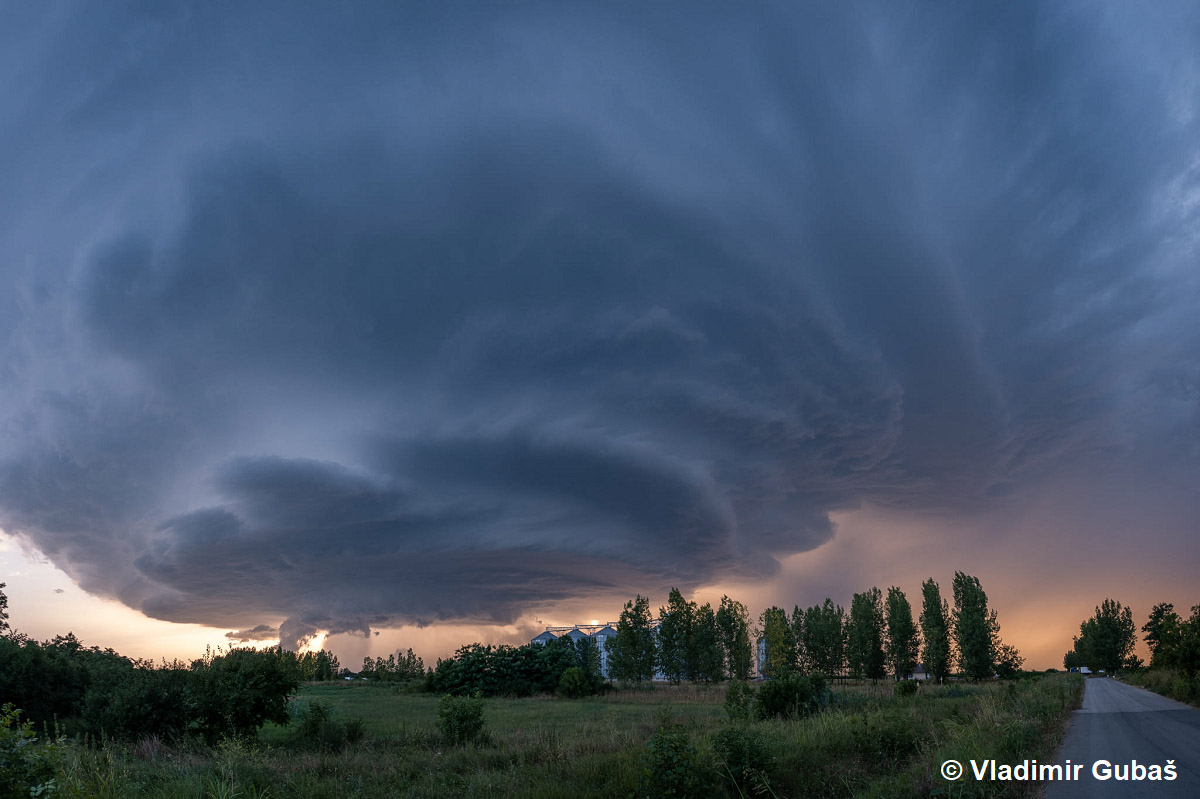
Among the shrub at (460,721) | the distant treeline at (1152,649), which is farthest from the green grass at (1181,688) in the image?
the shrub at (460,721)

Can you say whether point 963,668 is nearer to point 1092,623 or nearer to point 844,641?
point 844,641

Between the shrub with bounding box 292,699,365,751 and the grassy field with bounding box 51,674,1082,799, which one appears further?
the shrub with bounding box 292,699,365,751

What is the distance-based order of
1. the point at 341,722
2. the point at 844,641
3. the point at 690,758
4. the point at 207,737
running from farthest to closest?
the point at 844,641, the point at 341,722, the point at 207,737, the point at 690,758

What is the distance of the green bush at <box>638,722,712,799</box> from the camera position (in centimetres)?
1206

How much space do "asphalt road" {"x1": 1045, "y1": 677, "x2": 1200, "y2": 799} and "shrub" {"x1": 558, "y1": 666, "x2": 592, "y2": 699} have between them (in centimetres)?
3825

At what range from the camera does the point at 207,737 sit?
904 inches

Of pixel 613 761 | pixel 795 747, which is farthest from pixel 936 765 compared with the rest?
pixel 613 761

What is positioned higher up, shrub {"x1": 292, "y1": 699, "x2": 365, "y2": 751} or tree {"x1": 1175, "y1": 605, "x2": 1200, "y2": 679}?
tree {"x1": 1175, "y1": 605, "x2": 1200, "y2": 679}

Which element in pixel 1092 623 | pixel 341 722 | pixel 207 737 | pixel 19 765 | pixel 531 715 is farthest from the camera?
pixel 1092 623

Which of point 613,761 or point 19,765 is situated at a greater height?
point 19,765

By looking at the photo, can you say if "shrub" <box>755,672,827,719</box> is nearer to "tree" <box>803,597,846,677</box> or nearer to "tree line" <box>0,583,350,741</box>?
"tree line" <box>0,583,350,741</box>

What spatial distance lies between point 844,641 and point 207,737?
284 ft

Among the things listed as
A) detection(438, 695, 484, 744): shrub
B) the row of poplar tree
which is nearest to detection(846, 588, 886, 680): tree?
the row of poplar tree

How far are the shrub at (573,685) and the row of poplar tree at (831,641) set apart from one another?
23262 mm
